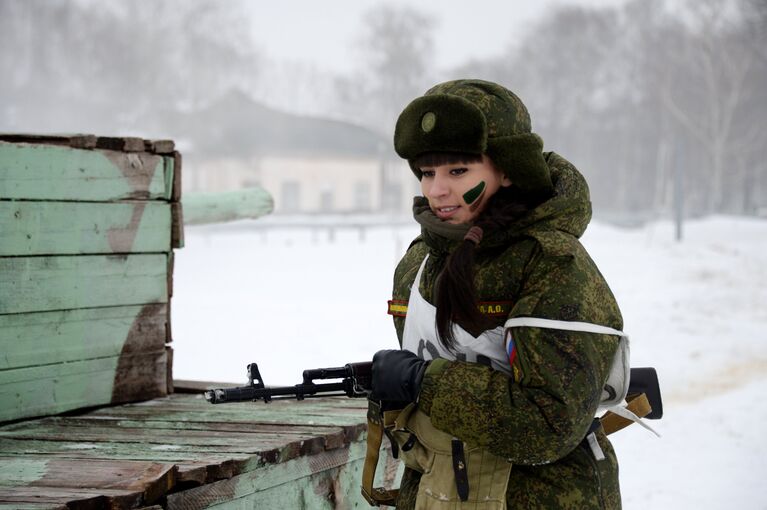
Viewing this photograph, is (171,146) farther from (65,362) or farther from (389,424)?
(389,424)

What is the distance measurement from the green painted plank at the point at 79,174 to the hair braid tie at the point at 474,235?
2.11 meters

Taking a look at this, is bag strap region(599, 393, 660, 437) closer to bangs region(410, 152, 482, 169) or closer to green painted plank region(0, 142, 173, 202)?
bangs region(410, 152, 482, 169)

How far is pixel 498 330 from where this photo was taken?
74.7 inches

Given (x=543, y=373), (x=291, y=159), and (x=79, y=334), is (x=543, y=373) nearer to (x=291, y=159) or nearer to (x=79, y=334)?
(x=79, y=334)

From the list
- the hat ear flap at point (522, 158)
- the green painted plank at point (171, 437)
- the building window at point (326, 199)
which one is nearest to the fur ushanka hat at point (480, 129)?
the hat ear flap at point (522, 158)

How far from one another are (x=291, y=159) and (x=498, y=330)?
122ft

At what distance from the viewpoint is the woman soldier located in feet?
5.74

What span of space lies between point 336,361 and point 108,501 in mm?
5745

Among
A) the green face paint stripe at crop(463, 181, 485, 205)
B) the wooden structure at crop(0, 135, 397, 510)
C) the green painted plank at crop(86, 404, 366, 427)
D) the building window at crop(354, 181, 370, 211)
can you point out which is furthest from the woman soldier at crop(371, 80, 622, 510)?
the building window at crop(354, 181, 370, 211)

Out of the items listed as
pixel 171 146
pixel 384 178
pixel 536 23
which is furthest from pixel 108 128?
pixel 171 146

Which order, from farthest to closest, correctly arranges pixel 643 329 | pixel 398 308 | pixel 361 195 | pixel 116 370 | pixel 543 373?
pixel 361 195 < pixel 643 329 < pixel 116 370 < pixel 398 308 < pixel 543 373

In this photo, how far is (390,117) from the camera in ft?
148

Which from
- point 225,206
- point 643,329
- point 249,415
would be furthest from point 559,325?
point 643,329

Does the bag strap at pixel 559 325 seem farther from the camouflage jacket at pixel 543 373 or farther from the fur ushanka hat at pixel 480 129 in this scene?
the fur ushanka hat at pixel 480 129
